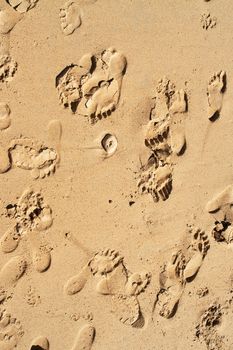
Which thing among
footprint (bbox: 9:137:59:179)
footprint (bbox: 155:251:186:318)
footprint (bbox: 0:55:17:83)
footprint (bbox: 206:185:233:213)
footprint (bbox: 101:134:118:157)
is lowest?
footprint (bbox: 155:251:186:318)

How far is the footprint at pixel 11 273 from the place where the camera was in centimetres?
310

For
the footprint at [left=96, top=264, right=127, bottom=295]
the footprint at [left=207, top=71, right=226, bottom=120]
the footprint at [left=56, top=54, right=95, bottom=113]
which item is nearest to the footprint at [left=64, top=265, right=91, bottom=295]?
the footprint at [left=96, top=264, right=127, bottom=295]

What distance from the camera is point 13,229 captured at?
122 inches

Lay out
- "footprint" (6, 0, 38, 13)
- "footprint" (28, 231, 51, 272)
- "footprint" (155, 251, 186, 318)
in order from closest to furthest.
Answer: "footprint" (6, 0, 38, 13) < "footprint" (28, 231, 51, 272) < "footprint" (155, 251, 186, 318)

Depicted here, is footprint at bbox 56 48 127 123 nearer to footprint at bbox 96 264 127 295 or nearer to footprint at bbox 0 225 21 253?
Answer: footprint at bbox 0 225 21 253

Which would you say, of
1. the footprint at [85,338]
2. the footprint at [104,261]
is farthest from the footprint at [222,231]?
the footprint at [85,338]

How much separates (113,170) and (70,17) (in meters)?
1.03

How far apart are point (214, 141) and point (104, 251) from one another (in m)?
1.06

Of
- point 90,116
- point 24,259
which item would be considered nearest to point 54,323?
point 24,259

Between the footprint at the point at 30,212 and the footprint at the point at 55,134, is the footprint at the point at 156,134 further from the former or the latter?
the footprint at the point at 30,212

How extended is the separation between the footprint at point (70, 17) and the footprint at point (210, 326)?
2.11 metres

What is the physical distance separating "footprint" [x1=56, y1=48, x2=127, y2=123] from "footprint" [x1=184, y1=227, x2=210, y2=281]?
40.5 inches

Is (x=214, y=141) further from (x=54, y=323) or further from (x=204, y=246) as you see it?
(x=54, y=323)

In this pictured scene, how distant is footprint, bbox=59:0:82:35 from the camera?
305cm
